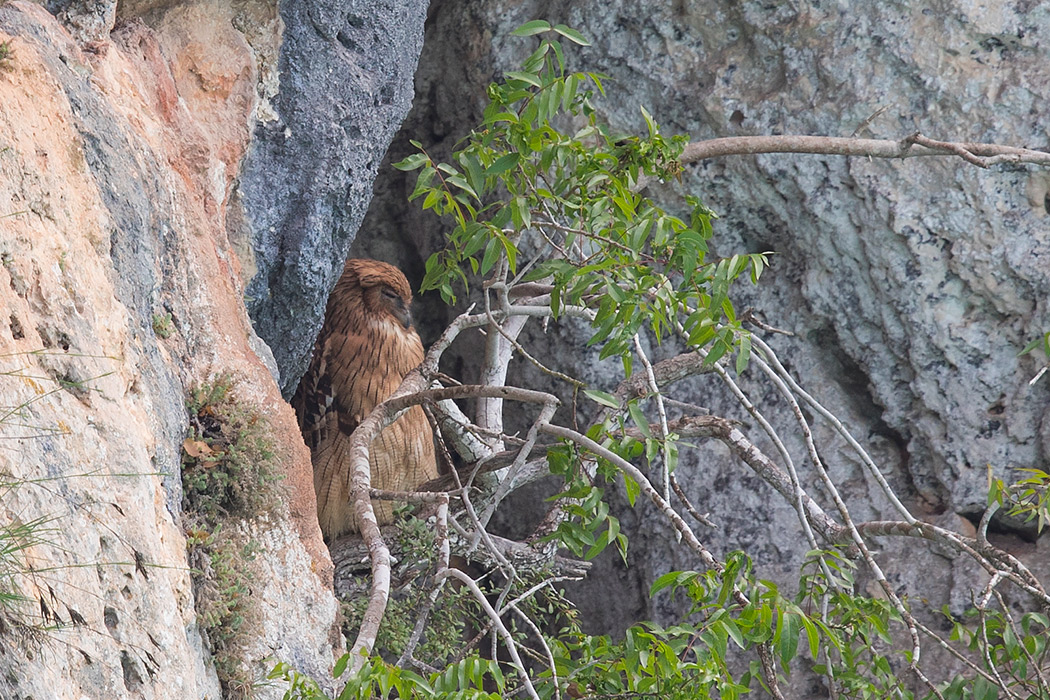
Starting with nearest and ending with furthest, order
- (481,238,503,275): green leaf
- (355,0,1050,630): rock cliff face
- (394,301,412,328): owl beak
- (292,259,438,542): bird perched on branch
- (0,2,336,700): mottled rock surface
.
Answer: (0,2,336,700): mottled rock surface, (481,238,503,275): green leaf, (355,0,1050,630): rock cliff face, (292,259,438,542): bird perched on branch, (394,301,412,328): owl beak

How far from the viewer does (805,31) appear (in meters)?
3.87

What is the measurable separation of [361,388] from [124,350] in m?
1.91

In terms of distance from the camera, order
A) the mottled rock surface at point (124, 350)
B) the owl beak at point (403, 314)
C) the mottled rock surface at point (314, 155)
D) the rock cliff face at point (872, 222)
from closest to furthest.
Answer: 1. the mottled rock surface at point (124, 350)
2. the mottled rock surface at point (314, 155)
3. the rock cliff face at point (872, 222)
4. the owl beak at point (403, 314)

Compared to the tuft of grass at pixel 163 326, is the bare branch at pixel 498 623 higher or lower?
lower

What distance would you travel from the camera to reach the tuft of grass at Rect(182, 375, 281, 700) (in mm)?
2256

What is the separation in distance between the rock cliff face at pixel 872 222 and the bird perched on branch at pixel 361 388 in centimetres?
59

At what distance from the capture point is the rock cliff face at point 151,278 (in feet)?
5.97

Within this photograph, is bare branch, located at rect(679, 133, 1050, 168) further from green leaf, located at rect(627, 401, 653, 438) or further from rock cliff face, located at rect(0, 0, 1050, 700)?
green leaf, located at rect(627, 401, 653, 438)

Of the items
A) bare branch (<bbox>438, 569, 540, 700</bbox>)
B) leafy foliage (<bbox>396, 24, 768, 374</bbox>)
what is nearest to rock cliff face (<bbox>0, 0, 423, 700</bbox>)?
bare branch (<bbox>438, 569, 540, 700</bbox>)

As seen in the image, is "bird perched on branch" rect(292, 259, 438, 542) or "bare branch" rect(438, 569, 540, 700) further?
"bird perched on branch" rect(292, 259, 438, 542)

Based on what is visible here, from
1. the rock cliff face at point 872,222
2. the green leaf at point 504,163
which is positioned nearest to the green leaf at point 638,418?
the green leaf at point 504,163

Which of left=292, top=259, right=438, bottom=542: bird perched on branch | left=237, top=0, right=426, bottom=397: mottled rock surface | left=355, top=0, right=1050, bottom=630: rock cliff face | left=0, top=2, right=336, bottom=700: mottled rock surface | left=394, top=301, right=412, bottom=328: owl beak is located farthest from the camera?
left=394, top=301, right=412, bottom=328: owl beak

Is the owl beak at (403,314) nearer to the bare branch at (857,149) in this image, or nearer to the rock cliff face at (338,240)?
the rock cliff face at (338,240)

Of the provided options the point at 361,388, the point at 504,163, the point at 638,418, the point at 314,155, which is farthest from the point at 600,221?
the point at 361,388
